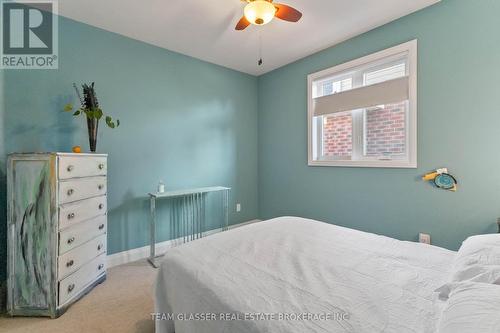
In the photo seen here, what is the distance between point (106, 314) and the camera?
173 cm

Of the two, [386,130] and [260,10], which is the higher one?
[260,10]

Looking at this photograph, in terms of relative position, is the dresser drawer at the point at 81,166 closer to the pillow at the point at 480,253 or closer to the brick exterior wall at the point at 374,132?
the pillow at the point at 480,253

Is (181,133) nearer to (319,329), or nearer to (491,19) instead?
(319,329)

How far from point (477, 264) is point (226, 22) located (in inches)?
103

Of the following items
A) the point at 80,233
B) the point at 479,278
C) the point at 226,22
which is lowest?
the point at 80,233

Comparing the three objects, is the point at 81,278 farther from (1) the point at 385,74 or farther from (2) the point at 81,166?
(1) the point at 385,74

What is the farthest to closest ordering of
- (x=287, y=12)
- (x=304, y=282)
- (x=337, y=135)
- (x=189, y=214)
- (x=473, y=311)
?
(x=189, y=214), (x=337, y=135), (x=287, y=12), (x=304, y=282), (x=473, y=311)

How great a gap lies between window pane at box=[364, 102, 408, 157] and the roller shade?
0.38ft

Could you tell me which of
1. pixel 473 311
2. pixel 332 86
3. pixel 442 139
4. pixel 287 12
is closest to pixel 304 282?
pixel 473 311

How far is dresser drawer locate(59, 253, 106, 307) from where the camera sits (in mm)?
1738

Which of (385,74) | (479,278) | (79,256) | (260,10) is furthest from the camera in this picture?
(385,74)

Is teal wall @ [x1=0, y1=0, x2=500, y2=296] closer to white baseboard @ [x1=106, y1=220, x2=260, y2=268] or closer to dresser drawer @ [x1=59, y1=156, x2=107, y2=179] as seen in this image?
white baseboard @ [x1=106, y1=220, x2=260, y2=268]

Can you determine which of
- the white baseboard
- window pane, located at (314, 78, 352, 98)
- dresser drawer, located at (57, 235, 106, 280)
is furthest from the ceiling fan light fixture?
A: the white baseboard

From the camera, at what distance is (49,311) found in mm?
1677
